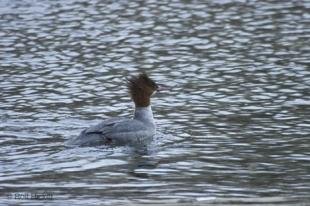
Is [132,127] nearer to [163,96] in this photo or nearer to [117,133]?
[117,133]

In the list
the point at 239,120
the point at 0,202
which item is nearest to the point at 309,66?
the point at 239,120

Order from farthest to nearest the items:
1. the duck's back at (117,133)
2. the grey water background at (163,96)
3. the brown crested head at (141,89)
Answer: the brown crested head at (141,89)
the duck's back at (117,133)
the grey water background at (163,96)

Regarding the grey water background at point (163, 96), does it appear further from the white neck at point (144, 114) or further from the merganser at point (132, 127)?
the white neck at point (144, 114)

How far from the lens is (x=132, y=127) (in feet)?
56.6

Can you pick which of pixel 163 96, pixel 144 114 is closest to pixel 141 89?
pixel 144 114

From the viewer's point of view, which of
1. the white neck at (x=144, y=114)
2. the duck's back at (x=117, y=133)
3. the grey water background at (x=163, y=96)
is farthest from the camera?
the white neck at (x=144, y=114)

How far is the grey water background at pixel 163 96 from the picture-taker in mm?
13891

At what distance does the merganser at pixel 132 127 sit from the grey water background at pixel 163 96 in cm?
28

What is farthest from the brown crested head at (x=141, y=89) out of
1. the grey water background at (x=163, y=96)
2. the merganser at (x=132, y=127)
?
the grey water background at (x=163, y=96)

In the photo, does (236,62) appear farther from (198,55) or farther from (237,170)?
(237,170)

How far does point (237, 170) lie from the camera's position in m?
14.5

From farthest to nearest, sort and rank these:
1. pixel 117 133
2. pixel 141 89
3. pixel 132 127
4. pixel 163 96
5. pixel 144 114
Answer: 1. pixel 163 96
2. pixel 141 89
3. pixel 144 114
4. pixel 132 127
5. pixel 117 133

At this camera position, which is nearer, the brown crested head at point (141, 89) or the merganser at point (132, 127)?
the merganser at point (132, 127)

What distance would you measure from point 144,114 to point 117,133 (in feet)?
3.28
